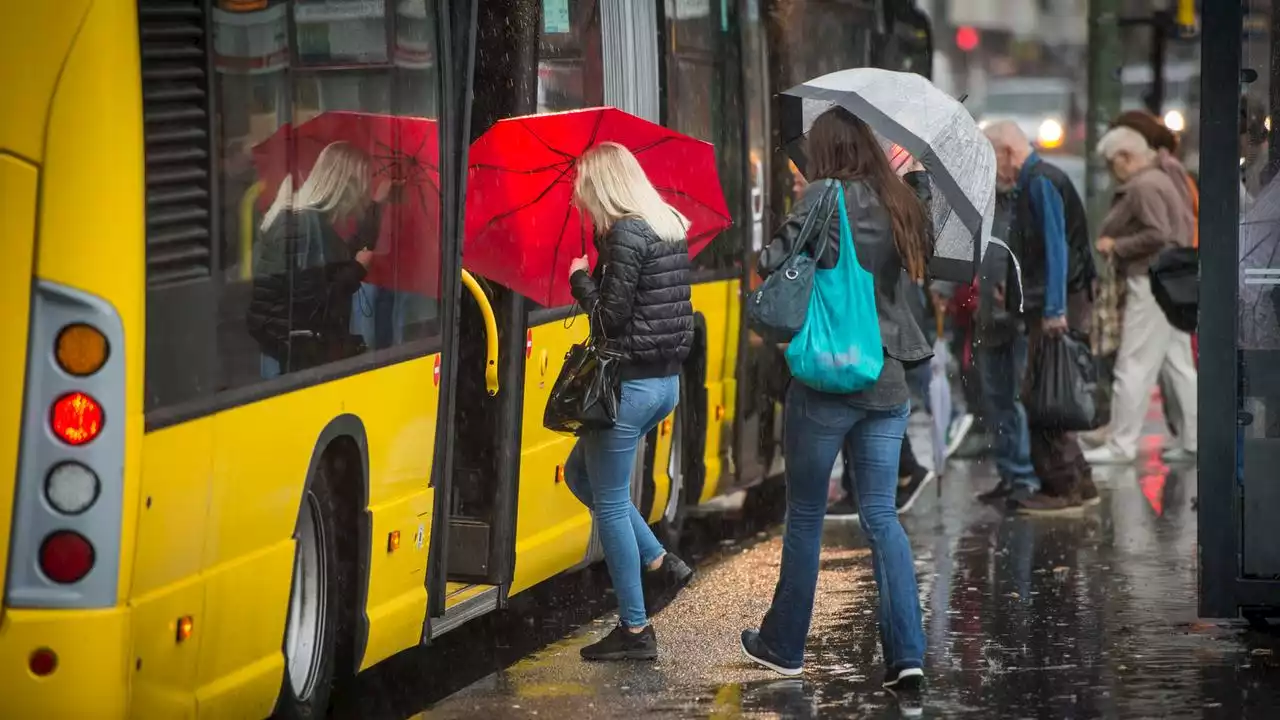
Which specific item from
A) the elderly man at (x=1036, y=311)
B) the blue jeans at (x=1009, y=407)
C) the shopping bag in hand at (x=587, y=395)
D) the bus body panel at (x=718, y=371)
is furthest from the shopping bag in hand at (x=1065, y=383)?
the shopping bag in hand at (x=587, y=395)

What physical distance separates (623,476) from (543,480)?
80cm

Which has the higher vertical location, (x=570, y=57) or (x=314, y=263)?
(x=570, y=57)

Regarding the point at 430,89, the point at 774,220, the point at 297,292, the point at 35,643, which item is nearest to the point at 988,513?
the point at 774,220

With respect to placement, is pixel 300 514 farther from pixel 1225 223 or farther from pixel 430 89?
pixel 1225 223

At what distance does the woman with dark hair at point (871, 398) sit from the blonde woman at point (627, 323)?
0.75 meters

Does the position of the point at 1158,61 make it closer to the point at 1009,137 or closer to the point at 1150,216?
the point at 1150,216

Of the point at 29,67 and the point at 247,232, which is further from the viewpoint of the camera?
the point at 247,232

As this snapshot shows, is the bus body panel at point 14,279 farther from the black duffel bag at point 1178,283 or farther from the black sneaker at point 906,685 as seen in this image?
the black duffel bag at point 1178,283

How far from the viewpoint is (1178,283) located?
1041cm

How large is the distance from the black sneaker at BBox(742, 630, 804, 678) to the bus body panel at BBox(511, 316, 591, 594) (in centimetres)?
122

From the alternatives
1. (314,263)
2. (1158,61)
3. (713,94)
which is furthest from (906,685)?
(1158,61)

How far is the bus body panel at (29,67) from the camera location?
603 cm

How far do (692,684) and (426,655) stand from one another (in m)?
1.36

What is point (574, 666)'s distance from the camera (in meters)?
8.73
